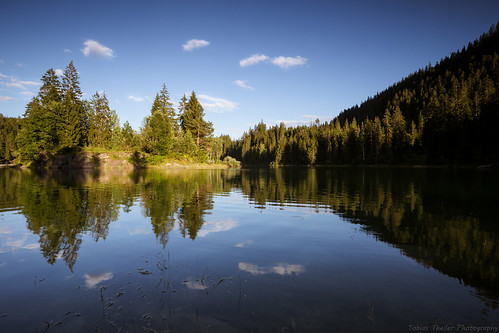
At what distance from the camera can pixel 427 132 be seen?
102000mm

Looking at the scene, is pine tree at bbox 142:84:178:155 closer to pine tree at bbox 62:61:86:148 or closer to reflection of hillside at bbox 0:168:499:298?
pine tree at bbox 62:61:86:148

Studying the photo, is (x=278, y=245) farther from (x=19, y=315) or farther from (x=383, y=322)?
(x=19, y=315)

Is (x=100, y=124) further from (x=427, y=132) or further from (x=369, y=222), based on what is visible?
(x=427, y=132)

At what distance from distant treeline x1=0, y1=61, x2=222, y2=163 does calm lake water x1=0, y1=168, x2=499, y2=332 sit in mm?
63658

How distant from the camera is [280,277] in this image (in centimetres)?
675

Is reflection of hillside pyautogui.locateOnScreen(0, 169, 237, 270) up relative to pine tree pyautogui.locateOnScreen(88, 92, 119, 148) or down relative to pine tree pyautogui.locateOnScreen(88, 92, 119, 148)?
down

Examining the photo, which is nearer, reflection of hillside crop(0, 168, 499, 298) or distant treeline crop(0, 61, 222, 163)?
reflection of hillside crop(0, 168, 499, 298)

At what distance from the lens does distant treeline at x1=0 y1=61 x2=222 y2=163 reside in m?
63.8

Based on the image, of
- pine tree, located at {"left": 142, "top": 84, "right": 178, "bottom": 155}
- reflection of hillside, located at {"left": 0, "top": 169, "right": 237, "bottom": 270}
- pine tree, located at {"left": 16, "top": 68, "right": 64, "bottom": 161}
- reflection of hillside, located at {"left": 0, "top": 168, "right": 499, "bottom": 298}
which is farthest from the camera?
pine tree, located at {"left": 142, "top": 84, "right": 178, "bottom": 155}

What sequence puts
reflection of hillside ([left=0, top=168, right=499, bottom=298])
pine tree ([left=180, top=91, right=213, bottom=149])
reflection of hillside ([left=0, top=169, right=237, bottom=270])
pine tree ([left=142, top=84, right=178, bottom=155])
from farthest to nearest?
1. pine tree ([left=180, top=91, right=213, bottom=149])
2. pine tree ([left=142, top=84, right=178, bottom=155])
3. reflection of hillside ([left=0, top=169, right=237, bottom=270])
4. reflection of hillside ([left=0, top=168, right=499, bottom=298])

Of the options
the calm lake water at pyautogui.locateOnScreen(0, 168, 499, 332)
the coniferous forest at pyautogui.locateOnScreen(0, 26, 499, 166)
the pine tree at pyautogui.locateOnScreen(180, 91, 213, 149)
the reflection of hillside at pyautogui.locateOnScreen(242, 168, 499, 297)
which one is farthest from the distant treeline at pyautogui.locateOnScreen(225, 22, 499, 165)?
the calm lake water at pyautogui.locateOnScreen(0, 168, 499, 332)

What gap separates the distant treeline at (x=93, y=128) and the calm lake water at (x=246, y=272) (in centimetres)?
6366

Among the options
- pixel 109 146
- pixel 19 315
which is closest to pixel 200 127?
pixel 109 146

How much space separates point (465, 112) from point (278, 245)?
10762 cm
